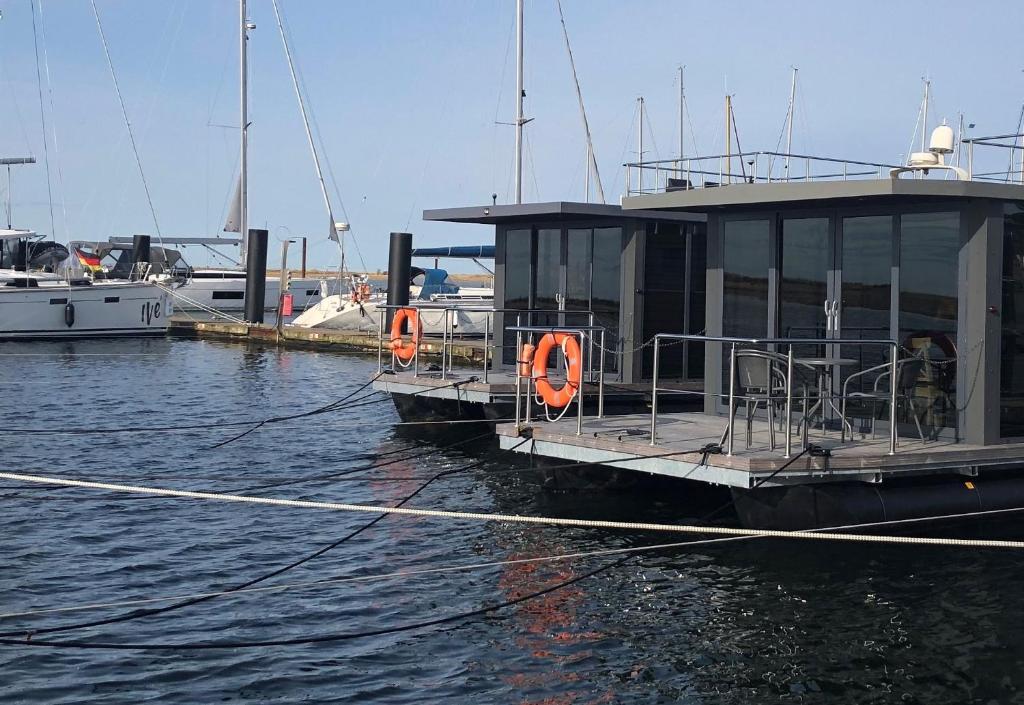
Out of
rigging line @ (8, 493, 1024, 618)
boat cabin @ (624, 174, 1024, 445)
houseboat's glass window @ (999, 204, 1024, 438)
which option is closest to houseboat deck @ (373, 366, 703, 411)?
boat cabin @ (624, 174, 1024, 445)

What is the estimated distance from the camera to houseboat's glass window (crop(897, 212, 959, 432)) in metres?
12.3

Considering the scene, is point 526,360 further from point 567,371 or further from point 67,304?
point 67,304

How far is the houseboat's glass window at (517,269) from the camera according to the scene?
19.5 meters

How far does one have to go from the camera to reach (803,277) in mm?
13609

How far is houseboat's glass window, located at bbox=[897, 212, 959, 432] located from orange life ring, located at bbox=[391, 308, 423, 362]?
8.11 metres

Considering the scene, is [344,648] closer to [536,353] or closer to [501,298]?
[536,353]

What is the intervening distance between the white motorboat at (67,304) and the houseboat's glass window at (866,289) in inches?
1244

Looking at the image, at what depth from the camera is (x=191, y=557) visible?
38.2 ft

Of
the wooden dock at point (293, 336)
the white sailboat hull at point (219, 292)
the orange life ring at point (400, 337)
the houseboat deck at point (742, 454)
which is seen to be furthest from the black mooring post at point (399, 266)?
the houseboat deck at point (742, 454)

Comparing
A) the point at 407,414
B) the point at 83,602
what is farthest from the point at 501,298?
the point at 83,602

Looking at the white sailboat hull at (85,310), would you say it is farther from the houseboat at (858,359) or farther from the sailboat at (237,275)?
the houseboat at (858,359)

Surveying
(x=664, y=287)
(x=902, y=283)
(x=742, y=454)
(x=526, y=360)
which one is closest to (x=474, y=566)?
(x=742, y=454)

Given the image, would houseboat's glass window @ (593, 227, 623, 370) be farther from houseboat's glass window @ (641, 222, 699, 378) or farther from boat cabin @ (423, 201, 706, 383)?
houseboat's glass window @ (641, 222, 699, 378)

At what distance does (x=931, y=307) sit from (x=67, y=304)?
32810 mm
